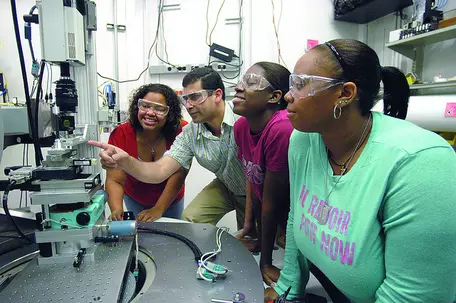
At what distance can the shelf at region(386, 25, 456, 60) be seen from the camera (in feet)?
6.34

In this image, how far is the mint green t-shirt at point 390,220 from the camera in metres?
0.65

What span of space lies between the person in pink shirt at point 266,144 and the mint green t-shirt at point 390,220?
0.90 ft

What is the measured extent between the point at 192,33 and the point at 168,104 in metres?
1.33

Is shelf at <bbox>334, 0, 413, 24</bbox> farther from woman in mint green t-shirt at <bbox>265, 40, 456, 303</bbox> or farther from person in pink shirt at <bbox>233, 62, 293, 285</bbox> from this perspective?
woman in mint green t-shirt at <bbox>265, 40, 456, 303</bbox>

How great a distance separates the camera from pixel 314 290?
102cm

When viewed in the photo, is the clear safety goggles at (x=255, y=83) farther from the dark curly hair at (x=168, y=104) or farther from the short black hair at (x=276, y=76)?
the dark curly hair at (x=168, y=104)

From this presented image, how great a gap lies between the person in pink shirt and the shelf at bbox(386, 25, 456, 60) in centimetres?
132

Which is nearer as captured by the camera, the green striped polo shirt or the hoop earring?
the hoop earring

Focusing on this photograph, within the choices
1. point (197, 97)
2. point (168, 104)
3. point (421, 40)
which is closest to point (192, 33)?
point (168, 104)

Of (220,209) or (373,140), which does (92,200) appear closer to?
(373,140)

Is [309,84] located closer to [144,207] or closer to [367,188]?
[367,188]

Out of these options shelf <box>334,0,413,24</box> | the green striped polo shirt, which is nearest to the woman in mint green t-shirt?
the green striped polo shirt

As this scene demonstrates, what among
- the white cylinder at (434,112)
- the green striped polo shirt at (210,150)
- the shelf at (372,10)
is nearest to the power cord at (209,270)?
the green striped polo shirt at (210,150)

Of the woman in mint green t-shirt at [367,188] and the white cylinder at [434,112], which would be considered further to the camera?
the white cylinder at [434,112]
